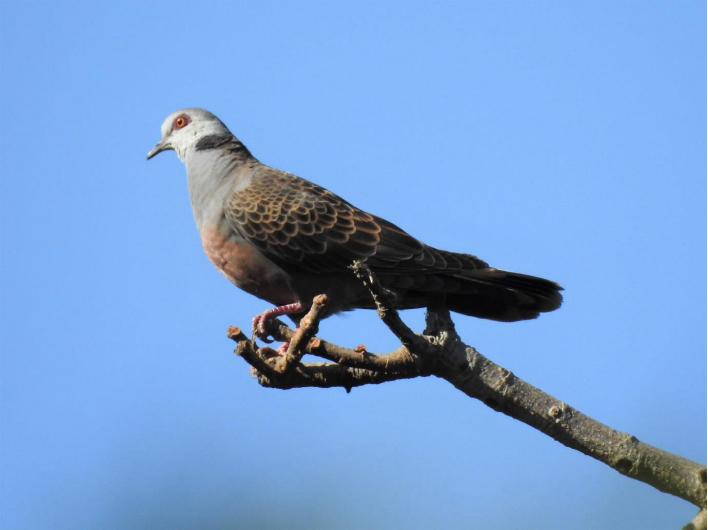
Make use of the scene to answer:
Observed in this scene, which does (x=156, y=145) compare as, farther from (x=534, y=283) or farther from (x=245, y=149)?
(x=534, y=283)

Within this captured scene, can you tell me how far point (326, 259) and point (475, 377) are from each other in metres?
1.90

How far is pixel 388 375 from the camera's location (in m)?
4.39

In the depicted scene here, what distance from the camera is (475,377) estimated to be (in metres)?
4.12

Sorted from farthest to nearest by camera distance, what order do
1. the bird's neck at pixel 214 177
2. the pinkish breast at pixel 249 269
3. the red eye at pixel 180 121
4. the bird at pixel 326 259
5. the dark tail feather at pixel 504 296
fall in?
the red eye at pixel 180 121 → the bird's neck at pixel 214 177 → the pinkish breast at pixel 249 269 → the bird at pixel 326 259 → the dark tail feather at pixel 504 296

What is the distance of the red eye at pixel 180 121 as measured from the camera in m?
7.21

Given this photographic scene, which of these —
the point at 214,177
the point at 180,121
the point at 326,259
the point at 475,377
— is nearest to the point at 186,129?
the point at 180,121

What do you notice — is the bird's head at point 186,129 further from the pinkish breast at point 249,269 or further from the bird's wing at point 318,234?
the pinkish breast at point 249,269

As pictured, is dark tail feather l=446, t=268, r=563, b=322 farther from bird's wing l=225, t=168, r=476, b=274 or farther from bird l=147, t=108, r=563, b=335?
bird's wing l=225, t=168, r=476, b=274

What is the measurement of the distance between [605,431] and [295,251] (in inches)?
97.6

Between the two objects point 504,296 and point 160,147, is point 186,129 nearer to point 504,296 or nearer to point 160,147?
point 160,147

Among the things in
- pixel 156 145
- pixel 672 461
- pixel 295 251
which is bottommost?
pixel 672 461

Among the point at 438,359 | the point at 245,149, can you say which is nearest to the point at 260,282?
the point at 245,149

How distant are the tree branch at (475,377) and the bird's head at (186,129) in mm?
3105

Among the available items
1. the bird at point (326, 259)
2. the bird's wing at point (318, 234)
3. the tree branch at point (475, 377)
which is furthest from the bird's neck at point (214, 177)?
the tree branch at point (475, 377)
